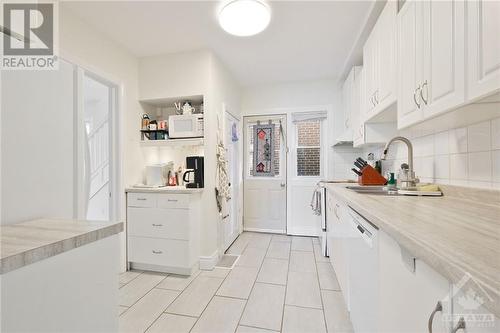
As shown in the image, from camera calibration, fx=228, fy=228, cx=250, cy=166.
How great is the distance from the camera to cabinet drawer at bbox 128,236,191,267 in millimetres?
2422

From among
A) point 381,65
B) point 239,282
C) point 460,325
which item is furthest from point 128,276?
point 381,65

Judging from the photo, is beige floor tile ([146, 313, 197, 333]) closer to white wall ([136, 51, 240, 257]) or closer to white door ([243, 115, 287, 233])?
white wall ([136, 51, 240, 257])

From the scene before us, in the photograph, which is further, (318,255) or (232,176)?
(232,176)

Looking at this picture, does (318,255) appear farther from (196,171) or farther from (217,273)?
(196,171)

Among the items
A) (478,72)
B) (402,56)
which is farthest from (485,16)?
(402,56)

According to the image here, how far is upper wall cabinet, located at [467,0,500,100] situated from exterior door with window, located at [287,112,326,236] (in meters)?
2.88

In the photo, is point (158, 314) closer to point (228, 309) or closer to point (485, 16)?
point (228, 309)

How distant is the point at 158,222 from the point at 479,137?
2717 mm

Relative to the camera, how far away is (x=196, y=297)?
201 centimetres

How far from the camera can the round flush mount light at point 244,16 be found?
6.22 feet

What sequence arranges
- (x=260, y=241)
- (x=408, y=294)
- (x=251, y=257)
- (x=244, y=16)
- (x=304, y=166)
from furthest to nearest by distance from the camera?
(x=304, y=166), (x=260, y=241), (x=251, y=257), (x=244, y=16), (x=408, y=294)

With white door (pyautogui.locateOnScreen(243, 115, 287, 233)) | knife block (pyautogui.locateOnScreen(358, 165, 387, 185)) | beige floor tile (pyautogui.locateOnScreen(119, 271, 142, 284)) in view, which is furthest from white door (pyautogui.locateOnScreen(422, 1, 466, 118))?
beige floor tile (pyautogui.locateOnScreen(119, 271, 142, 284))

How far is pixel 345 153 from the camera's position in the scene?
365 centimetres

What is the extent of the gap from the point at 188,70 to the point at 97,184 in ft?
8.13
